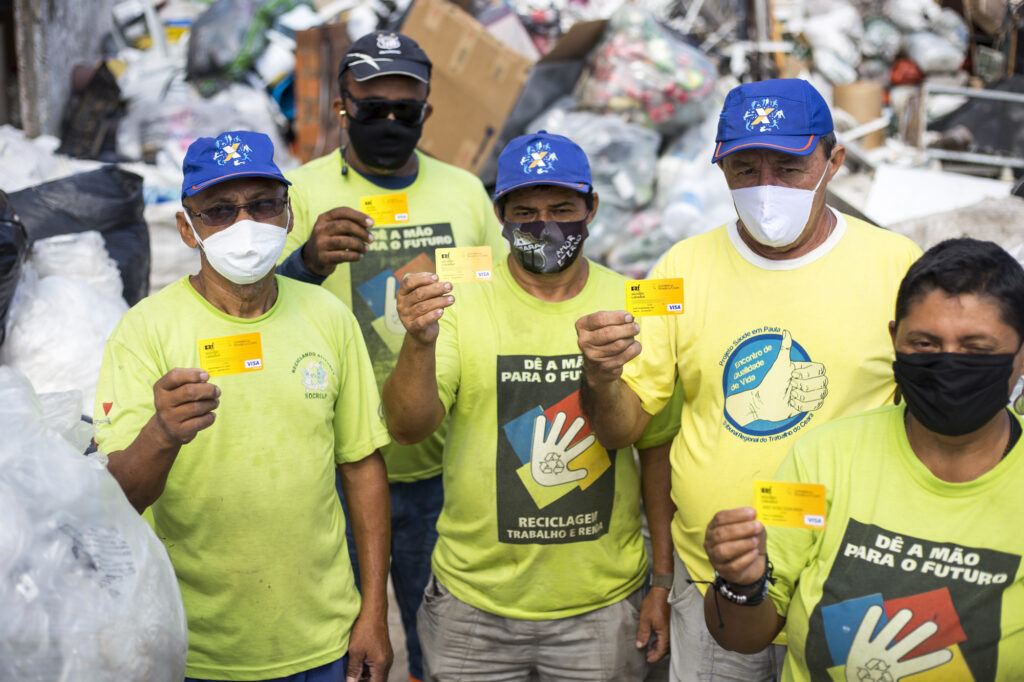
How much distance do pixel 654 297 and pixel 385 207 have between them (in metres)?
1.14

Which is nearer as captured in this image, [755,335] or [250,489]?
[250,489]

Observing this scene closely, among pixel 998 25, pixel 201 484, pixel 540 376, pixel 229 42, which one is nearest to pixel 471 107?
pixel 229 42

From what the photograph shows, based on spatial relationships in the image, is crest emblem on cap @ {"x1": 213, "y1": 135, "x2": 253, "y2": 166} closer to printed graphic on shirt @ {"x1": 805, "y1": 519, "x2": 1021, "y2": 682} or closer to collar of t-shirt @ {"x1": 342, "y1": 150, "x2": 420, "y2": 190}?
collar of t-shirt @ {"x1": 342, "y1": 150, "x2": 420, "y2": 190}

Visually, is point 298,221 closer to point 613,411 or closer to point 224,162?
point 224,162

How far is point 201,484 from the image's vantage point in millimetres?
2393

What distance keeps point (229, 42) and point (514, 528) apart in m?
6.04

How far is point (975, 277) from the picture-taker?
78.5 inches

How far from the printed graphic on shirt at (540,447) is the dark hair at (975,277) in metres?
1.02

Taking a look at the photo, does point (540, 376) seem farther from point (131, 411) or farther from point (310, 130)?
point (310, 130)

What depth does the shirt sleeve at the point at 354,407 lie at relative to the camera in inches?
104

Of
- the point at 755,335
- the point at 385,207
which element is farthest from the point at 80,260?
the point at 755,335

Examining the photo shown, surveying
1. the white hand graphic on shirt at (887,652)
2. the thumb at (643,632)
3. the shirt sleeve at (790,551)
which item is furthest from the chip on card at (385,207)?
the white hand graphic on shirt at (887,652)

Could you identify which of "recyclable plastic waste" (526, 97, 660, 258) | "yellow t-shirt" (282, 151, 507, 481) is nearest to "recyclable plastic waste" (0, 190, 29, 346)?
"yellow t-shirt" (282, 151, 507, 481)

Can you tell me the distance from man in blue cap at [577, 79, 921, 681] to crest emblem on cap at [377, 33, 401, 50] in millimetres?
1382
